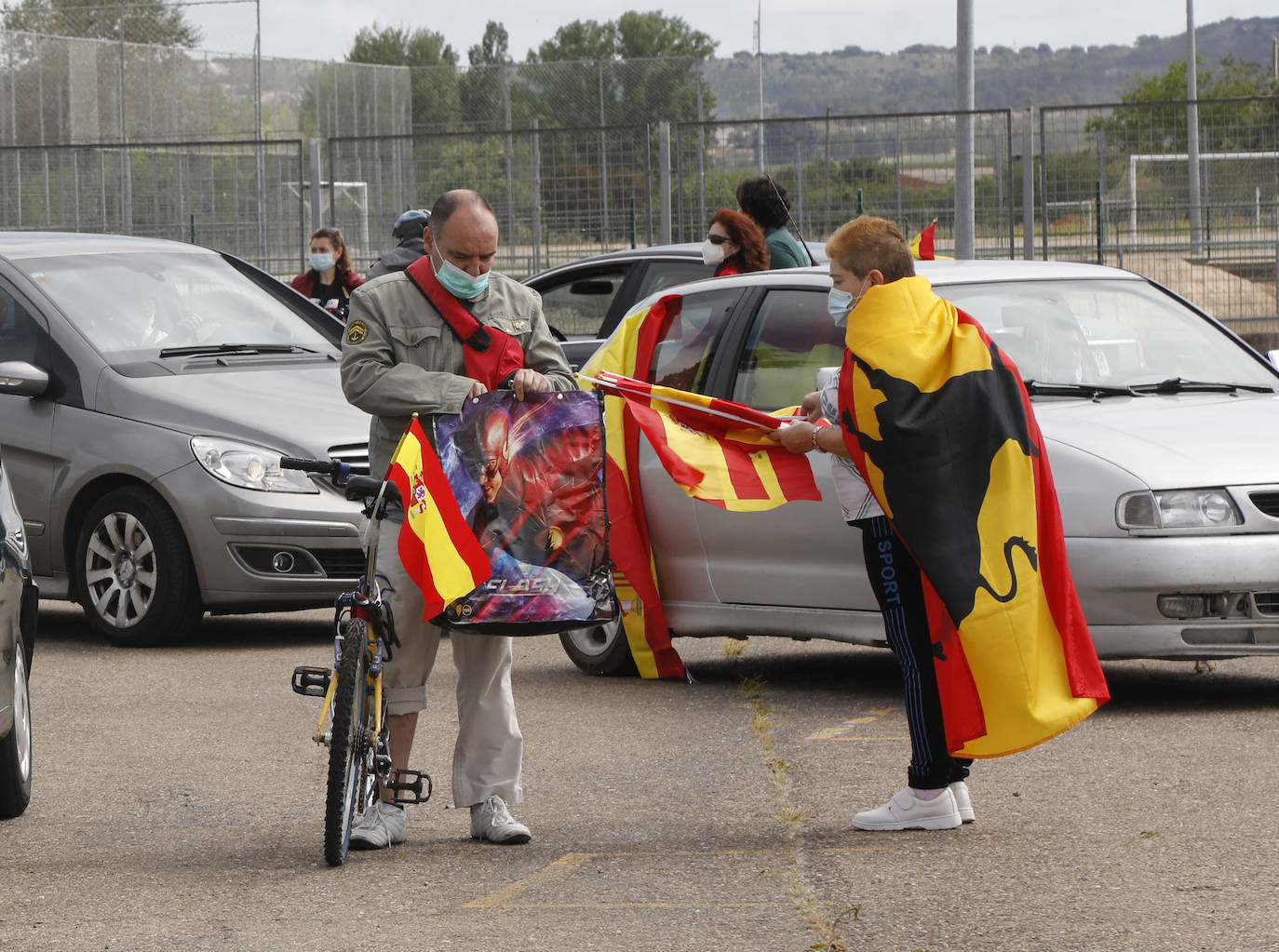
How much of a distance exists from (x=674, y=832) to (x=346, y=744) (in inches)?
40.3

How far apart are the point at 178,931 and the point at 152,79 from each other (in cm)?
3237

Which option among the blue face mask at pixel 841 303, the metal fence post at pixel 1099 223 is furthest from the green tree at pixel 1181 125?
the blue face mask at pixel 841 303

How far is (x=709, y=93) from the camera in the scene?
39.9 metres

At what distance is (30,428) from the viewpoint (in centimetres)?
994

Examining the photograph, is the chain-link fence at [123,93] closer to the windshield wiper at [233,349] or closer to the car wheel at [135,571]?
the windshield wiper at [233,349]

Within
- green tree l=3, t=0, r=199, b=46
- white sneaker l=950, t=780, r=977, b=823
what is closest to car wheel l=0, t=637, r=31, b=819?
white sneaker l=950, t=780, r=977, b=823

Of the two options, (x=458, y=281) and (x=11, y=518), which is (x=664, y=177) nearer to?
(x=11, y=518)

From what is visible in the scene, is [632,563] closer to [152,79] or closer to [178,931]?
[178,931]

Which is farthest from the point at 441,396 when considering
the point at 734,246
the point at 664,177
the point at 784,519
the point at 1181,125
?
the point at 664,177

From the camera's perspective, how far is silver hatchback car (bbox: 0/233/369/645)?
9484 mm

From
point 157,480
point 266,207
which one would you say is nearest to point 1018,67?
point 266,207

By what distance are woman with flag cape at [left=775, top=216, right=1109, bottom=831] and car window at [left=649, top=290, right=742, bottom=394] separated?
7.98 ft

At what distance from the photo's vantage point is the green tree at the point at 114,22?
35281 mm

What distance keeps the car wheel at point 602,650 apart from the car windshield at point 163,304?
2781 mm
